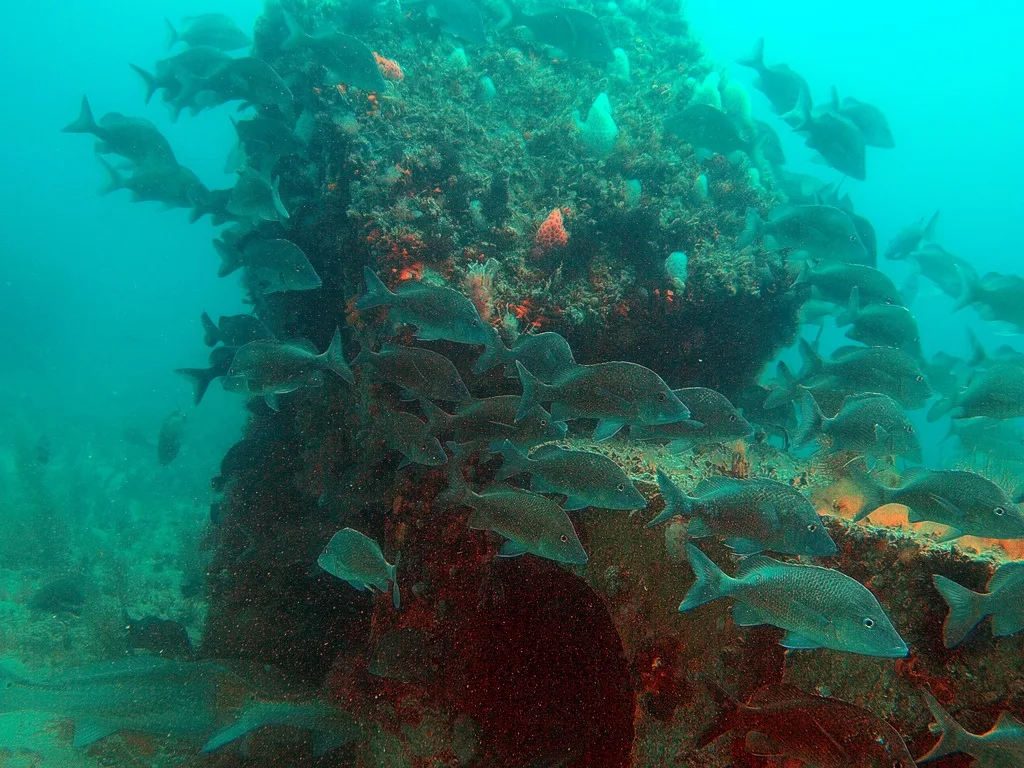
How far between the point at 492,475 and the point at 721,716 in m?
2.35

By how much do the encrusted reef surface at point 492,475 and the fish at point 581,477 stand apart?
63 centimetres

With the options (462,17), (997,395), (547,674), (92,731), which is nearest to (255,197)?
(462,17)

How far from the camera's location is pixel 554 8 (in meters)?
8.72

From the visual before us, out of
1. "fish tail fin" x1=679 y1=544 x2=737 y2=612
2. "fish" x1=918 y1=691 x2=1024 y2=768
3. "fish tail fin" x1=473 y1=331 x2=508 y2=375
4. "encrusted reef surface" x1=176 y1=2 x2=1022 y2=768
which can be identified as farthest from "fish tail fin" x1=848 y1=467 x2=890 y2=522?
"fish tail fin" x1=473 y1=331 x2=508 y2=375

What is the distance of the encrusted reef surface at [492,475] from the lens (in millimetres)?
3400

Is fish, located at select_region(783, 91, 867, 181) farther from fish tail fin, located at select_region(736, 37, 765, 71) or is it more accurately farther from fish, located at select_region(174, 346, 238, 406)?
fish, located at select_region(174, 346, 238, 406)

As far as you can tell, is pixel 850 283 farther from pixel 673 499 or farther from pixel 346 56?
pixel 346 56

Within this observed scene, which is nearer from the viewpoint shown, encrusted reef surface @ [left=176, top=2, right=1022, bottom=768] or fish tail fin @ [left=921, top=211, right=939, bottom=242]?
encrusted reef surface @ [left=176, top=2, right=1022, bottom=768]

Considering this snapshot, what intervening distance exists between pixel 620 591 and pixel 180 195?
7.90 m

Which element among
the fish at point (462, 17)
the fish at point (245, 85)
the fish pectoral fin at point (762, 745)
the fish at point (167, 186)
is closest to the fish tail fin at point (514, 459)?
the fish pectoral fin at point (762, 745)

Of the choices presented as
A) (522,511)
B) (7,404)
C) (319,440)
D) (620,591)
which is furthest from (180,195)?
(7,404)

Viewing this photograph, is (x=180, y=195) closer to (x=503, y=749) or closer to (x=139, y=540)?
(x=503, y=749)

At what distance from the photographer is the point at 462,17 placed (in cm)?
863

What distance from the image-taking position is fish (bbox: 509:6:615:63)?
8648 mm
